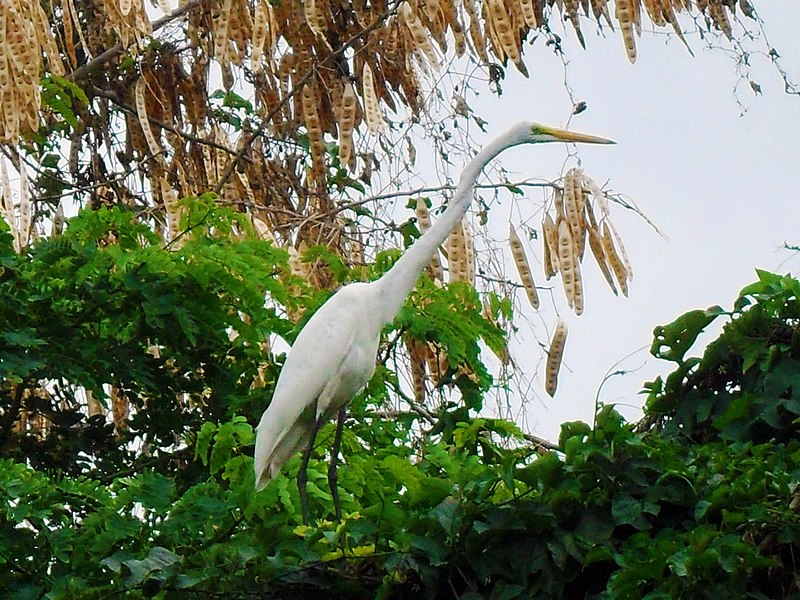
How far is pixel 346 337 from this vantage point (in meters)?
4.16

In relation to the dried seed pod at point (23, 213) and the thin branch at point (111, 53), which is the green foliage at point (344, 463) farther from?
the thin branch at point (111, 53)

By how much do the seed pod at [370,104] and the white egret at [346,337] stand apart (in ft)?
2.55

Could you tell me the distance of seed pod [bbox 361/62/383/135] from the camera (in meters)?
4.88

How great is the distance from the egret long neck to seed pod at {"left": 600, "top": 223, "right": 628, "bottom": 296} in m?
0.40

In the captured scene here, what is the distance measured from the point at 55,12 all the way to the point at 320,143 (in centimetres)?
139

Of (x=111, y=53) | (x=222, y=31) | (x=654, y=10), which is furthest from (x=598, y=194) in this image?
(x=111, y=53)

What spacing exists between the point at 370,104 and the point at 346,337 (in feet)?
3.67

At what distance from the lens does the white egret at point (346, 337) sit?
409 cm

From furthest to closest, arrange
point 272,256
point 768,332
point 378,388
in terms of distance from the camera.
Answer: point 378,388 < point 272,256 < point 768,332

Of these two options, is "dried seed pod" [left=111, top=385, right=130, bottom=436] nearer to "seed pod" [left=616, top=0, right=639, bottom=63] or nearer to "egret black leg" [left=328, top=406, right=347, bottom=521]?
"egret black leg" [left=328, top=406, right=347, bottom=521]

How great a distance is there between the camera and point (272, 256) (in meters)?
4.07

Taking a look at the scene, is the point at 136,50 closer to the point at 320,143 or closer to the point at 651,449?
the point at 320,143

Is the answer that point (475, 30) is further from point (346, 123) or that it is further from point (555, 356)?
point (555, 356)

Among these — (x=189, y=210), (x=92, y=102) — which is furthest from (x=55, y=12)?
(x=189, y=210)
